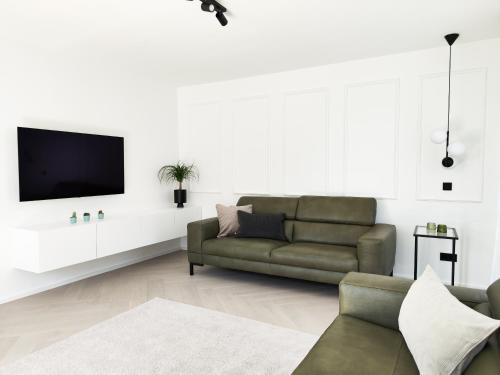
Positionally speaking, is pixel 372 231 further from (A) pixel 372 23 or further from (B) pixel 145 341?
(B) pixel 145 341

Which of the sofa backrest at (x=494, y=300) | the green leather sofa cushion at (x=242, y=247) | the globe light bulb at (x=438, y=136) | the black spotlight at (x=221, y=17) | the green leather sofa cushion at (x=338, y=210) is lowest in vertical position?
the green leather sofa cushion at (x=242, y=247)

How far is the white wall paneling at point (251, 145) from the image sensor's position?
4.51m

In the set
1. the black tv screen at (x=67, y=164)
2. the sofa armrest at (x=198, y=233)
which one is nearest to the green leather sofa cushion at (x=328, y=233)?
the sofa armrest at (x=198, y=233)

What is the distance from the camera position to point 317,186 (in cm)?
416

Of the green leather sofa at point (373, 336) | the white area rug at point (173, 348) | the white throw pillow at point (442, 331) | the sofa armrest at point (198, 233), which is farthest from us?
the sofa armrest at point (198, 233)

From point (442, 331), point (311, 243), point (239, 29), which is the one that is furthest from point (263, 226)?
point (442, 331)

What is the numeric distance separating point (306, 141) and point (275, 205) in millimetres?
868

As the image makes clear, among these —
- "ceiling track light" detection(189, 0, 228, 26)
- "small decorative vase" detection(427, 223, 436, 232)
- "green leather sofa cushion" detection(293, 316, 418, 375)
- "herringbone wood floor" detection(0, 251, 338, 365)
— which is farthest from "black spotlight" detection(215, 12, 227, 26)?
"small decorative vase" detection(427, 223, 436, 232)

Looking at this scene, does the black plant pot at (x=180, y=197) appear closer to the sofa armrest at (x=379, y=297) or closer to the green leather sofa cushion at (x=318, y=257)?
the green leather sofa cushion at (x=318, y=257)

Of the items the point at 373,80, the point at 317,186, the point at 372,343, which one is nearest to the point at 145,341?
the point at 372,343

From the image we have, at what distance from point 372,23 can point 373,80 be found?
98 centimetres

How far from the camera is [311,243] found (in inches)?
144

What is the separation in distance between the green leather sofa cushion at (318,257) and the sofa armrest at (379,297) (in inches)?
48.6

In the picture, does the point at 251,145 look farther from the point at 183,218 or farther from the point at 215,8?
the point at 215,8
